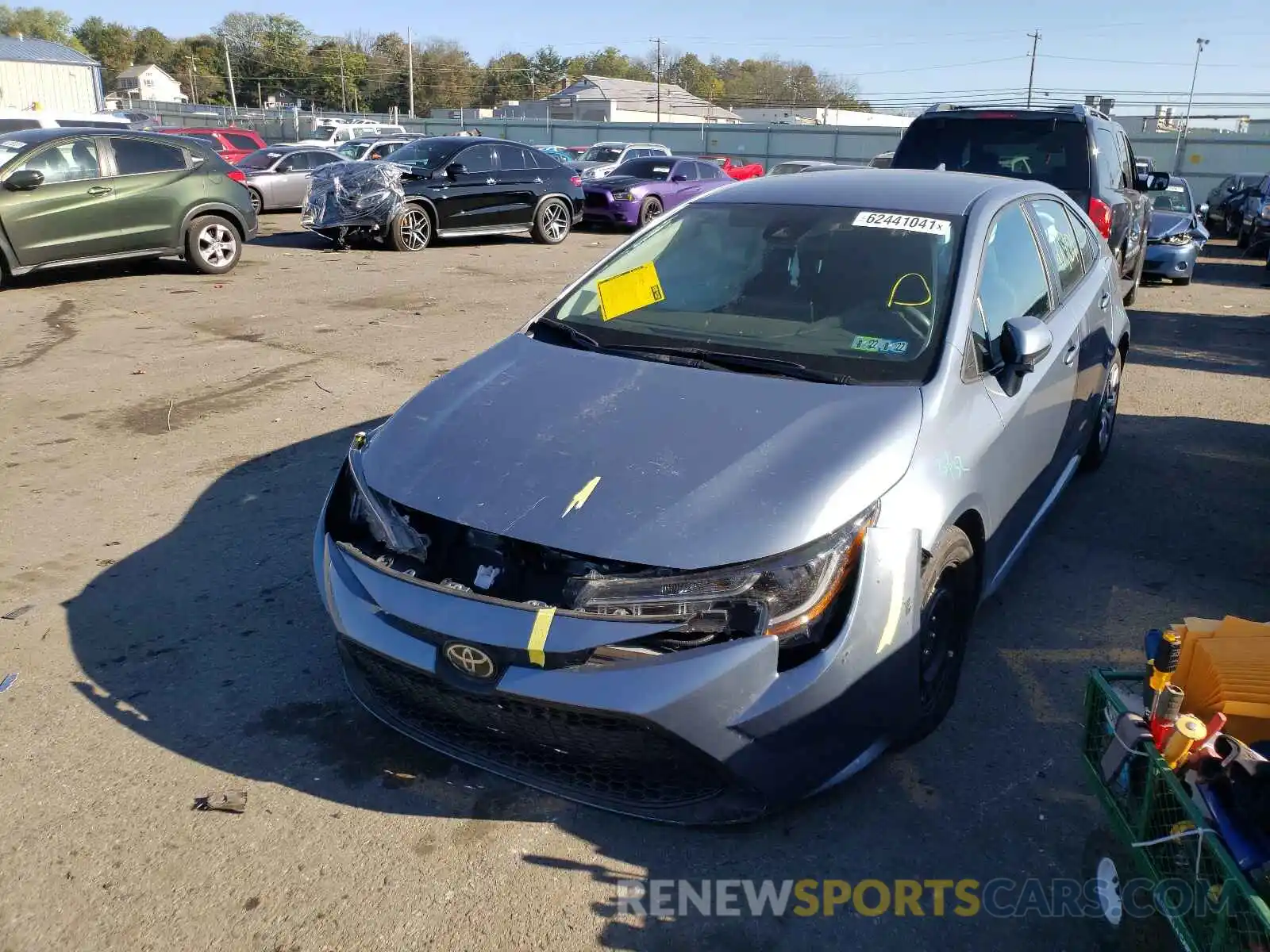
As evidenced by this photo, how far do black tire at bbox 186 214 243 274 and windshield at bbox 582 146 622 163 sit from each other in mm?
14022

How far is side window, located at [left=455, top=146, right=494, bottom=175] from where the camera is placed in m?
15.0

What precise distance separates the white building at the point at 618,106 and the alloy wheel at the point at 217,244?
6927 centimetres

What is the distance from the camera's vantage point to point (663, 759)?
8.48 feet

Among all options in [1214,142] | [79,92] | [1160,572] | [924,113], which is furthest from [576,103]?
[1160,572]

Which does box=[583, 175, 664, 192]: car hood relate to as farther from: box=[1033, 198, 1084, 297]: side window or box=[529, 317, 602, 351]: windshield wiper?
box=[529, 317, 602, 351]: windshield wiper

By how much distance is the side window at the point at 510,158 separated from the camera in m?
15.6

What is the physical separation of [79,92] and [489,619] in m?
51.3

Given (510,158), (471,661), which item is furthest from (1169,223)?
(471,661)

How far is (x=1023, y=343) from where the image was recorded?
3385mm

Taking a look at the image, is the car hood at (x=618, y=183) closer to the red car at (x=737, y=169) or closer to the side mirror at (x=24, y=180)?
the red car at (x=737, y=169)

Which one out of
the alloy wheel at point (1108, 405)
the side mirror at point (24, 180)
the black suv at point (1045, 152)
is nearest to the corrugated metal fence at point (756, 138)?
the black suv at point (1045, 152)

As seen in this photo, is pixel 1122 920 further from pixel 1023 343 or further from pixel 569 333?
pixel 569 333

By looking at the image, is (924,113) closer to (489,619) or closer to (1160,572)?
(1160,572)

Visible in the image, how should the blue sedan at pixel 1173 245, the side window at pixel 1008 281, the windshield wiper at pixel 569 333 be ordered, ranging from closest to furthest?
the side window at pixel 1008 281 < the windshield wiper at pixel 569 333 < the blue sedan at pixel 1173 245
